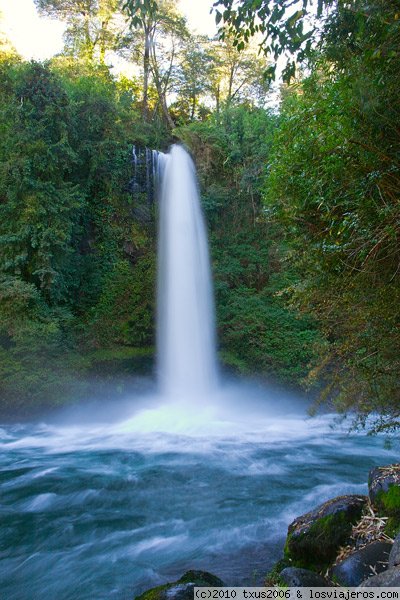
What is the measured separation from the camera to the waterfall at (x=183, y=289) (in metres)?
13.3

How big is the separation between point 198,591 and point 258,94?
2601 cm

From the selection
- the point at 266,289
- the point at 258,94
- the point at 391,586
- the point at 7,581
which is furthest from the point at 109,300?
the point at 258,94

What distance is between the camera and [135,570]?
4.54 meters

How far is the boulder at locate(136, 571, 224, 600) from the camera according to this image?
128 inches

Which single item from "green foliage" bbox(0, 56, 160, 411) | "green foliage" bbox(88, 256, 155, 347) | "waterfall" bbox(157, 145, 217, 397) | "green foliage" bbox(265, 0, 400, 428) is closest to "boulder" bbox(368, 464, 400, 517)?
"green foliage" bbox(265, 0, 400, 428)

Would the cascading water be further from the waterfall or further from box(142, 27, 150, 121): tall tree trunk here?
box(142, 27, 150, 121): tall tree trunk

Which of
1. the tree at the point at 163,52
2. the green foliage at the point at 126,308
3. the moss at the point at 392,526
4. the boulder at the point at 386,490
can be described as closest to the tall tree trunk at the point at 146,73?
the tree at the point at 163,52

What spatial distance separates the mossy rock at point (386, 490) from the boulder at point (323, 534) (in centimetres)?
21

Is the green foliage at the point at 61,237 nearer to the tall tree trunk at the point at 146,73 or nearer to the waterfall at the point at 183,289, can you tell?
the waterfall at the point at 183,289

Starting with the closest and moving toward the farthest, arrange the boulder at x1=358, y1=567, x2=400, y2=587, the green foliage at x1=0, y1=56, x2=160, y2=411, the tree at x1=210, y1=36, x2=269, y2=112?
the boulder at x1=358, y1=567, x2=400, y2=587 < the green foliage at x1=0, y1=56, x2=160, y2=411 < the tree at x1=210, y1=36, x2=269, y2=112

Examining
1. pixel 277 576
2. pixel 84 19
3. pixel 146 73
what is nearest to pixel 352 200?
pixel 277 576

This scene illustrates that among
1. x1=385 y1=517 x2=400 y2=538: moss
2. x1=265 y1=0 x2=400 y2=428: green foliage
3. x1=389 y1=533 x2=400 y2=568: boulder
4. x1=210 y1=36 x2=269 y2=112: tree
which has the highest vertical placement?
x1=210 y1=36 x2=269 y2=112: tree

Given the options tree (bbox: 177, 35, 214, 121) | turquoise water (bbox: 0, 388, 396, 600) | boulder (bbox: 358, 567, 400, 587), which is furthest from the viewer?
tree (bbox: 177, 35, 214, 121)

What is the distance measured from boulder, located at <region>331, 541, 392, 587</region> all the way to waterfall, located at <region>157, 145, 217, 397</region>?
31.4 ft
